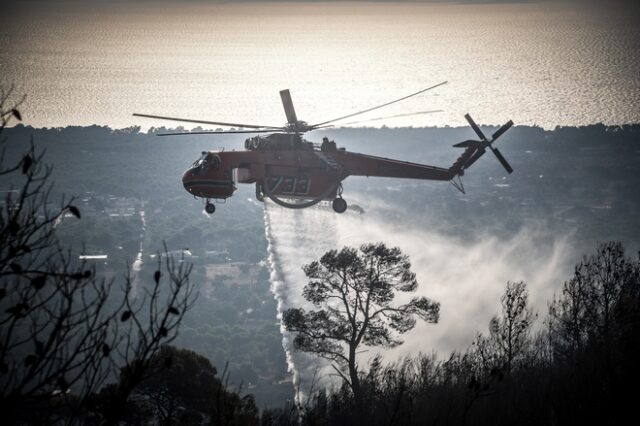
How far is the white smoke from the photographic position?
54344 millimetres

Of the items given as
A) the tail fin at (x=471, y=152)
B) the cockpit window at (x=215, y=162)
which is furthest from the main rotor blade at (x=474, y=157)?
the cockpit window at (x=215, y=162)

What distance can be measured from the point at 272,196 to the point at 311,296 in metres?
5.15

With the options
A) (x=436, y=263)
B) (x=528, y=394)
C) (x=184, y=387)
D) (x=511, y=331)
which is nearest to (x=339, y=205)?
(x=511, y=331)

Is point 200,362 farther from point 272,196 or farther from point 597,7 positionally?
point 597,7

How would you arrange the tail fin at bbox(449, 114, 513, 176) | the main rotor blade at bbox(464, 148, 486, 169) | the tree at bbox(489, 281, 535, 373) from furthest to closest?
1. the main rotor blade at bbox(464, 148, 486, 169)
2. the tail fin at bbox(449, 114, 513, 176)
3. the tree at bbox(489, 281, 535, 373)

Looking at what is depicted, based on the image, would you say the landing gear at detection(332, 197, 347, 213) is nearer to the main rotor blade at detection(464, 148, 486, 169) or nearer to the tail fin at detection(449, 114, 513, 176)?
the tail fin at detection(449, 114, 513, 176)

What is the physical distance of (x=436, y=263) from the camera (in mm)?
70625

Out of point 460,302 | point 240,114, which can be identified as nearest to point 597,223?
point 460,302

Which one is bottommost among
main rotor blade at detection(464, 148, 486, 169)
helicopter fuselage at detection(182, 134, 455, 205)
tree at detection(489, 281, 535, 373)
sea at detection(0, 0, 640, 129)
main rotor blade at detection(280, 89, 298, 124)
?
tree at detection(489, 281, 535, 373)

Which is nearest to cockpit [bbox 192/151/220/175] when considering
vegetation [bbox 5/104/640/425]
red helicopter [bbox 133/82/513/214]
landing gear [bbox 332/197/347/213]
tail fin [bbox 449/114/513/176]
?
red helicopter [bbox 133/82/513/214]

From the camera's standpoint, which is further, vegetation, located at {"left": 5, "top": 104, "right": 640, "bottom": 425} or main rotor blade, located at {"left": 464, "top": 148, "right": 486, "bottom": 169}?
main rotor blade, located at {"left": 464, "top": 148, "right": 486, "bottom": 169}

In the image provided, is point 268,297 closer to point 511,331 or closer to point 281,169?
point 281,169

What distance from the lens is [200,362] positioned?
34.8m

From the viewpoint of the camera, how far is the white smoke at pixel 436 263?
54.3m
